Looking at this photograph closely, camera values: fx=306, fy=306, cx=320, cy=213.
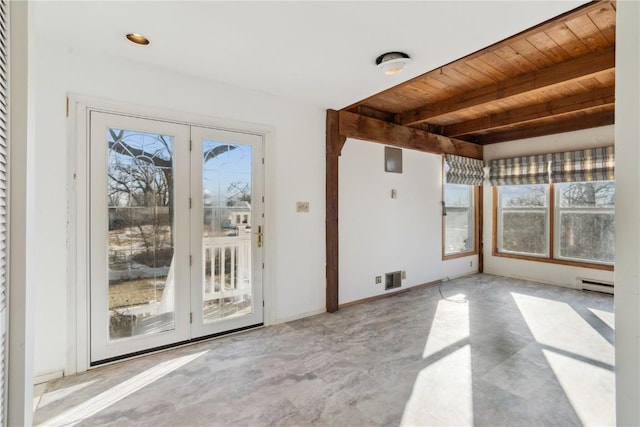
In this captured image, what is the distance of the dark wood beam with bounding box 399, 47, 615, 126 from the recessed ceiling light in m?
3.28

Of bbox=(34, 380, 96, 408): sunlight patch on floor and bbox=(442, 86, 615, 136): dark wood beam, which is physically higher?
bbox=(442, 86, 615, 136): dark wood beam

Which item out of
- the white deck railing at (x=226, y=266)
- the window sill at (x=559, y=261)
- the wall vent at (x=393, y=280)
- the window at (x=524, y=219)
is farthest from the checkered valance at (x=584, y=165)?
the white deck railing at (x=226, y=266)

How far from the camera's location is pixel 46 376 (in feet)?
7.34

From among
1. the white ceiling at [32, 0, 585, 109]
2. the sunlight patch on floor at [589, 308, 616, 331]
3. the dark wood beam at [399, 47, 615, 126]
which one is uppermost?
the dark wood beam at [399, 47, 615, 126]

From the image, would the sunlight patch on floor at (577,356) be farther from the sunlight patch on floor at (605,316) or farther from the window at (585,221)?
the window at (585,221)

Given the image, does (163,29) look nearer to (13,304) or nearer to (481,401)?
(13,304)

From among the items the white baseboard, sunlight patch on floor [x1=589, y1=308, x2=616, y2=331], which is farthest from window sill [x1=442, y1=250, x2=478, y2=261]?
the white baseboard

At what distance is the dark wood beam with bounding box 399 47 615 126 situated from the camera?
8.77ft

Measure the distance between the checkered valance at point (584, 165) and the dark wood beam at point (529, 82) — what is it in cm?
226

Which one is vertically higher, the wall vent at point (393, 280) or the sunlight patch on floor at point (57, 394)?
the wall vent at point (393, 280)

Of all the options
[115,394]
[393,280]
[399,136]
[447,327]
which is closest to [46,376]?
[115,394]

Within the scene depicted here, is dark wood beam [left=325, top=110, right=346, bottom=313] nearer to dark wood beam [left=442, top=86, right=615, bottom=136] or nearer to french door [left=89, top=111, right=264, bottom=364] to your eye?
french door [left=89, top=111, right=264, bottom=364]

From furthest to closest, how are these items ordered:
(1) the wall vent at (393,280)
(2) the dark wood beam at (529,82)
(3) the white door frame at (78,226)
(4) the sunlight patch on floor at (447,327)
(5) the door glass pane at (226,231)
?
1. (1) the wall vent at (393,280)
2. (5) the door glass pane at (226,231)
3. (4) the sunlight patch on floor at (447,327)
4. (2) the dark wood beam at (529,82)
5. (3) the white door frame at (78,226)

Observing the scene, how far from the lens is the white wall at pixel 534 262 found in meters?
4.62
